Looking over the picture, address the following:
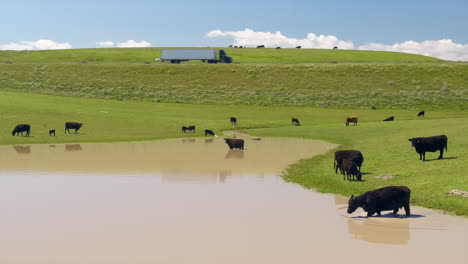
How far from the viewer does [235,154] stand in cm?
3784

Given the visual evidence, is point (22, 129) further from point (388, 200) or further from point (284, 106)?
point (388, 200)

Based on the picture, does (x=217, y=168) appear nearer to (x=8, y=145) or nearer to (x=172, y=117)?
(x=8, y=145)

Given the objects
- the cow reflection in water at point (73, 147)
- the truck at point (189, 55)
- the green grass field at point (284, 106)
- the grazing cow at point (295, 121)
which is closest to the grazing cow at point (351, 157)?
the green grass field at point (284, 106)

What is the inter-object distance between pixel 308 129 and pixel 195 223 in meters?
36.7

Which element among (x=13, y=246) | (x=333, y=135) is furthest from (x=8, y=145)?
(x=13, y=246)

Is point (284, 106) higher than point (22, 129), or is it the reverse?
point (22, 129)

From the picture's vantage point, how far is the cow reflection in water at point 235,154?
119 feet

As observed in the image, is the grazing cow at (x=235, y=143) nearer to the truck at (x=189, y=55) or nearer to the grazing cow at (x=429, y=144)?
the grazing cow at (x=429, y=144)

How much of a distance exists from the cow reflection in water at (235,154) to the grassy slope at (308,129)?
17.2 feet

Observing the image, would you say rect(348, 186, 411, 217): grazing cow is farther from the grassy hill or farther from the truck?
the grassy hill

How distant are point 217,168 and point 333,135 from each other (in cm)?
1955

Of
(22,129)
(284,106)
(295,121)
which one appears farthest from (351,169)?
(284,106)

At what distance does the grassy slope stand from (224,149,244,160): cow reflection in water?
5.25 meters

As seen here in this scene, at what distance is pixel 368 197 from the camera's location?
18.5m
